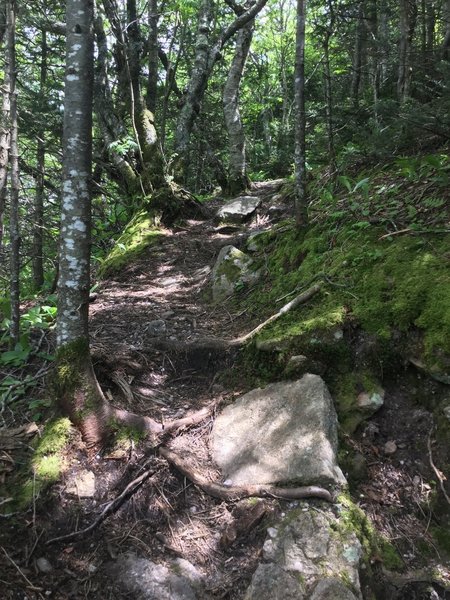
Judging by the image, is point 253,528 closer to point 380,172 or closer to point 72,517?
point 72,517

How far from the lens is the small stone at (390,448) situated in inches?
134

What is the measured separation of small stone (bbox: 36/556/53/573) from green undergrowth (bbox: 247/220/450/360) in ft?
8.48

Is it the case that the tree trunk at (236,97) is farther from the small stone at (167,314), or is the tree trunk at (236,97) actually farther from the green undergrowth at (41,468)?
the green undergrowth at (41,468)

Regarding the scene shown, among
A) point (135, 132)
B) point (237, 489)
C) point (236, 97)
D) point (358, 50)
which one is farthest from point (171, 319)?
point (358, 50)

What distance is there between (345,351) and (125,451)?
7.01 feet

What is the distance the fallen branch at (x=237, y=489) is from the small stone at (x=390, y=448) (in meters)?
0.71

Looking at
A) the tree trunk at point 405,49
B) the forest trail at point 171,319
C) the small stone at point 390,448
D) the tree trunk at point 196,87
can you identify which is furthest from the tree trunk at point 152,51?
the small stone at point 390,448

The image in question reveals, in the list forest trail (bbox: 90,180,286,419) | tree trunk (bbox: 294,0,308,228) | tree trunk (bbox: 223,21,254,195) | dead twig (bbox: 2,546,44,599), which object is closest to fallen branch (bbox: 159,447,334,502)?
forest trail (bbox: 90,180,286,419)

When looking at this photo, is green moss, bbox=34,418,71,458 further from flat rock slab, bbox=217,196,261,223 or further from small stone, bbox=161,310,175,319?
flat rock slab, bbox=217,196,261,223

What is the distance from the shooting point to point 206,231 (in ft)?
30.7

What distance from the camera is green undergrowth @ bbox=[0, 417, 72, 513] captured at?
309 centimetres

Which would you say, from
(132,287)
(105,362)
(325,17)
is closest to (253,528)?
(105,362)

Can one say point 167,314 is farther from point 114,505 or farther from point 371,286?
point 114,505

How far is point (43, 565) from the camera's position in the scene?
109 inches
